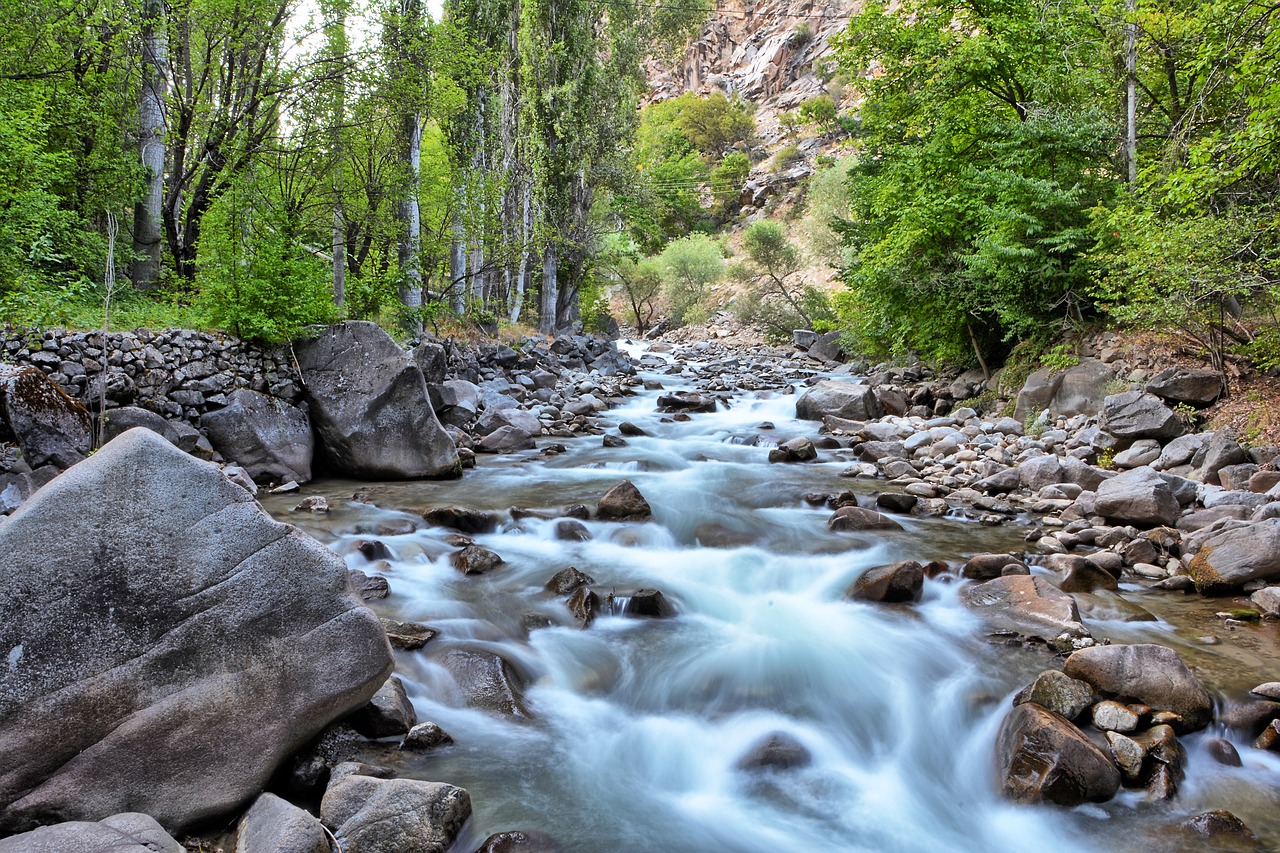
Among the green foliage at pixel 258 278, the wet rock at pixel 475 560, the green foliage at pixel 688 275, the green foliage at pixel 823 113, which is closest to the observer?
the wet rock at pixel 475 560

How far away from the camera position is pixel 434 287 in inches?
896

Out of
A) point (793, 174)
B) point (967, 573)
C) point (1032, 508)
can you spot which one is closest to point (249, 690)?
point (967, 573)

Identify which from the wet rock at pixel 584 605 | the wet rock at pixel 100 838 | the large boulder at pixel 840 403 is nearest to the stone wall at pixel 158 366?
the wet rock at pixel 584 605

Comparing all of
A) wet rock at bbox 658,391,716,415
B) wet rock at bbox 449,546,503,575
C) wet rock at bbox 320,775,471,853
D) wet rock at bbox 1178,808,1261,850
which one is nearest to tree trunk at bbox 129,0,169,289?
wet rock at bbox 449,546,503,575

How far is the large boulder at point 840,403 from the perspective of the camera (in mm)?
15820

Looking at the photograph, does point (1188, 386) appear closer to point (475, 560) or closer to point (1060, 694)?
point (1060, 694)

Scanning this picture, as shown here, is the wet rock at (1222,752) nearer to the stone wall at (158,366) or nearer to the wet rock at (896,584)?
the wet rock at (896,584)

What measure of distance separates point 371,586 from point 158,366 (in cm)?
494

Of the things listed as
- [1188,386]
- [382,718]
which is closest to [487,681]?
[382,718]

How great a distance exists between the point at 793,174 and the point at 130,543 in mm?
64662

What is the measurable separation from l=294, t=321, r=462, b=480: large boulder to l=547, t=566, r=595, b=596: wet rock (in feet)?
15.1

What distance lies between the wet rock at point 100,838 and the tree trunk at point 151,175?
11796 millimetres

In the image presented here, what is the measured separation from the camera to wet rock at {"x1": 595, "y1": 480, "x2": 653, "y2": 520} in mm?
9102

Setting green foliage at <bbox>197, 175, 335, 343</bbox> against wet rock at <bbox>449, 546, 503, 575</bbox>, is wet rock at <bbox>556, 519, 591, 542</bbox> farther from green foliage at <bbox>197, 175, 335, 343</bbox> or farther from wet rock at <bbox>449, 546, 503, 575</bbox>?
green foliage at <bbox>197, 175, 335, 343</bbox>
